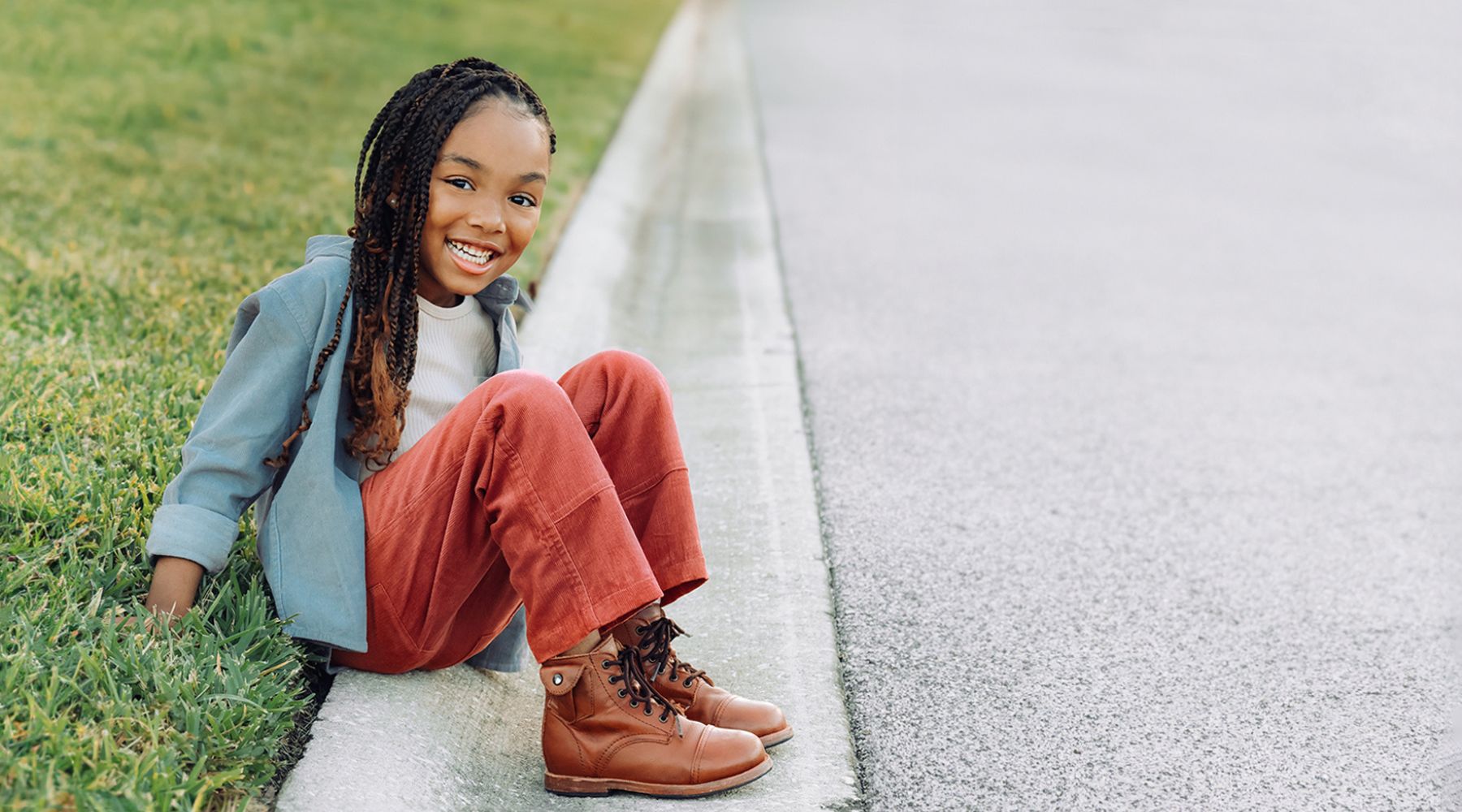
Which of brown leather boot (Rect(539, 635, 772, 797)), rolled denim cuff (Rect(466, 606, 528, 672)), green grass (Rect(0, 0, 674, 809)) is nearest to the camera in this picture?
green grass (Rect(0, 0, 674, 809))

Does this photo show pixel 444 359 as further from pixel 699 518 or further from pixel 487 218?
pixel 699 518

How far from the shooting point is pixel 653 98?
955cm

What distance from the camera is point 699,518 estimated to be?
3475mm

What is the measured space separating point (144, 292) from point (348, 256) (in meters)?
1.87

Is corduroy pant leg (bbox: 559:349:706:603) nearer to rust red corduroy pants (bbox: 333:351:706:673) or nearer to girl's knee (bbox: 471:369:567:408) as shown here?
rust red corduroy pants (bbox: 333:351:706:673)

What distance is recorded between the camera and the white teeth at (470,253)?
8.04 ft

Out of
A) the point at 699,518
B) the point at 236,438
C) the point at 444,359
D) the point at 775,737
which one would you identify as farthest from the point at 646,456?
the point at 699,518

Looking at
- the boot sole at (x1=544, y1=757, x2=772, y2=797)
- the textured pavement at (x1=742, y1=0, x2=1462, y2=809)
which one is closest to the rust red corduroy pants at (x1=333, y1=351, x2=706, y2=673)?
the boot sole at (x1=544, y1=757, x2=772, y2=797)

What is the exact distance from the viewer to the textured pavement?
265 centimetres

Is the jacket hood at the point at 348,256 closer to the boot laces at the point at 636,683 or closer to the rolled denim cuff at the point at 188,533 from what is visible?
the rolled denim cuff at the point at 188,533

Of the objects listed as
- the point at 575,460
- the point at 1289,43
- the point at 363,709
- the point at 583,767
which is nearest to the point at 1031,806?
the point at 583,767

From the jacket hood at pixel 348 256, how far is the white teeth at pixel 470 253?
101mm

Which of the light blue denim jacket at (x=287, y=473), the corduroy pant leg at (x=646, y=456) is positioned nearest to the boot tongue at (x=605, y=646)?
the corduroy pant leg at (x=646, y=456)

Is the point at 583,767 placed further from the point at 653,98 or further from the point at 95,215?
the point at 653,98
